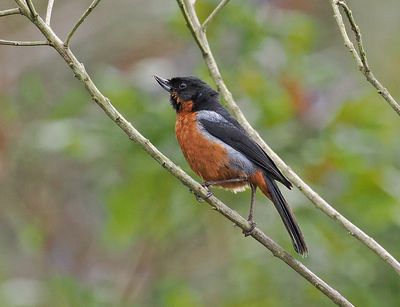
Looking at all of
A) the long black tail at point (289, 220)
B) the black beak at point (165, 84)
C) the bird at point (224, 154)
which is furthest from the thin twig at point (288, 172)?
the black beak at point (165, 84)

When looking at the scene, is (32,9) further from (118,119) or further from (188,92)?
(188,92)

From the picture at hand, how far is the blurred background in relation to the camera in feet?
17.2

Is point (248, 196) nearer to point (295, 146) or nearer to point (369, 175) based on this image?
point (295, 146)

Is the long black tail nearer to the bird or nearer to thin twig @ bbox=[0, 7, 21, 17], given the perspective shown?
the bird

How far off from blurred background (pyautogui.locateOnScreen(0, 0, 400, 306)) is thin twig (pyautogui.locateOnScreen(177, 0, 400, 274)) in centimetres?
126

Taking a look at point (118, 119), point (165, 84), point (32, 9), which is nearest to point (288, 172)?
point (118, 119)

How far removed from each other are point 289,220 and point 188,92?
1.18 meters

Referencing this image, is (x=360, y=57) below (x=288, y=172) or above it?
above

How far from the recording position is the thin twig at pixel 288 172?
10.9 feet

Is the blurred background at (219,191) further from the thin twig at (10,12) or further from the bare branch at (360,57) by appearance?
the thin twig at (10,12)

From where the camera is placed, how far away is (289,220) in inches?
168

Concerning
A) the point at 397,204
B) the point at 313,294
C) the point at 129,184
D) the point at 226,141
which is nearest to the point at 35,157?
the point at 129,184

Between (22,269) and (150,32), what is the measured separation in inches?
100

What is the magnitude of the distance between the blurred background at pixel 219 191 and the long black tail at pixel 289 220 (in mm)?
759
